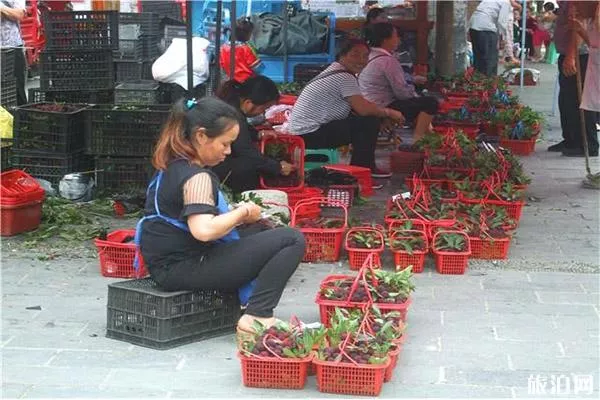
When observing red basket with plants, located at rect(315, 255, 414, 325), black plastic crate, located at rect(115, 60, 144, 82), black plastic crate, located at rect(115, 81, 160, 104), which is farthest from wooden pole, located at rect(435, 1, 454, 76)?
red basket with plants, located at rect(315, 255, 414, 325)

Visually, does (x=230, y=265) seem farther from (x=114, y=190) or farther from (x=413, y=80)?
(x=413, y=80)

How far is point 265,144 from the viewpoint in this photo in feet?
26.4

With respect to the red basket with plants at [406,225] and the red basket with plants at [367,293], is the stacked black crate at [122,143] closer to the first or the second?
the red basket with plants at [406,225]

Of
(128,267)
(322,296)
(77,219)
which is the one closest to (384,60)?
(77,219)

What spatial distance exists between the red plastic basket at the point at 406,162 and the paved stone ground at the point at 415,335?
226 centimetres

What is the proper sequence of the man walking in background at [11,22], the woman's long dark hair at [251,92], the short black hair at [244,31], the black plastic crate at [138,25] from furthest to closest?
the short black hair at [244,31] < the black plastic crate at [138,25] < the man walking in background at [11,22] < the woman's long dark hair at [251,92]

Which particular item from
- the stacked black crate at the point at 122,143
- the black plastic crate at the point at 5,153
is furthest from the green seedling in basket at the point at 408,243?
the black plastic crate at the point at 5,153

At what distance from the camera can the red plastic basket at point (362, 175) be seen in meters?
8.49

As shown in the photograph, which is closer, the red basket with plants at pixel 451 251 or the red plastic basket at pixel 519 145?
the red basket with plants at pixel 451 251

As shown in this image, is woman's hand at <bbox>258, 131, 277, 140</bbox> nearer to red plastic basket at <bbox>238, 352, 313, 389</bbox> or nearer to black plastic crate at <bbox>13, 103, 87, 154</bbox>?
black plastic crate at <bbox>13, 103, 87, 154</bbox>

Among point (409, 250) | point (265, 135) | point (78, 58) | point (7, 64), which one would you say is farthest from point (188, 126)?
point (7, 64)

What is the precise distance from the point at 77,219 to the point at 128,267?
5.20ft

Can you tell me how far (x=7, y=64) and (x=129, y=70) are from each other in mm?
1595

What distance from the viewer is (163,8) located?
1602cm
